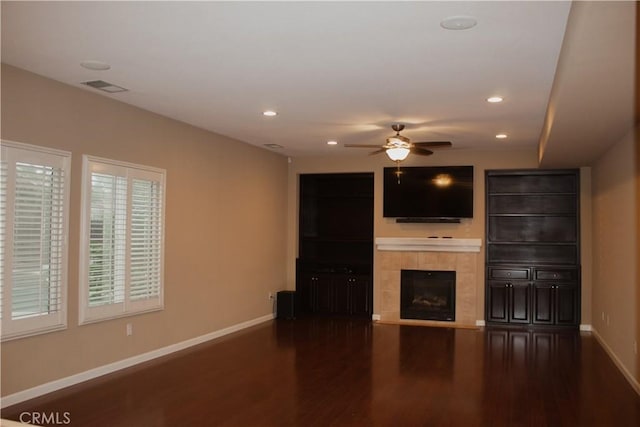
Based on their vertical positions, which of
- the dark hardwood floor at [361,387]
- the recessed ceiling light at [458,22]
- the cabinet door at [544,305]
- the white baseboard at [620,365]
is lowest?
the dark hardwood floor at [361,387]

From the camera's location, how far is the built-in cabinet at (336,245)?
31.7 ft

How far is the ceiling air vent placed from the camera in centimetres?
517

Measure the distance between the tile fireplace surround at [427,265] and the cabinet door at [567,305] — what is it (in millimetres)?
1245

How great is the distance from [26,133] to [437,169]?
20.6ft

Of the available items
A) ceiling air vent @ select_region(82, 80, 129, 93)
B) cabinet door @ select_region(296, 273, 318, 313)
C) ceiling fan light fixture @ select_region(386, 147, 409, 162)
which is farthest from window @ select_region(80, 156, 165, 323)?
cabinet door @ select_region(296, 273, 318, 313)

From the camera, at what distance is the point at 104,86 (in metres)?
5.30

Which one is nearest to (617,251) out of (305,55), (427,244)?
(427,244)

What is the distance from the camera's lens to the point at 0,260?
4555 mm

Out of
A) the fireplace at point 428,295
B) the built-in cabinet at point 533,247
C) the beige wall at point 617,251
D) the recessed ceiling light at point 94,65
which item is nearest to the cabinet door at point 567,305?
the built-in cabinet at point 533,247

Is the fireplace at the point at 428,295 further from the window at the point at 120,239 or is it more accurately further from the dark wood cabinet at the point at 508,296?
the window at the point at 120,239

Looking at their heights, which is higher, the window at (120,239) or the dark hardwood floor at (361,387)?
the window at (120,239)

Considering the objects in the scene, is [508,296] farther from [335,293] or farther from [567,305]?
[335,293]

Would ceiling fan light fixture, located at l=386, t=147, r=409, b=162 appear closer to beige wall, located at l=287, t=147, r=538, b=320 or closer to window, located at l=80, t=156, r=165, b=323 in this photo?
beige wall, located at l=287, t=147, r=538, b=320

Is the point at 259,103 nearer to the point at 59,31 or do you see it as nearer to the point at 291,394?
the point at 59,31
